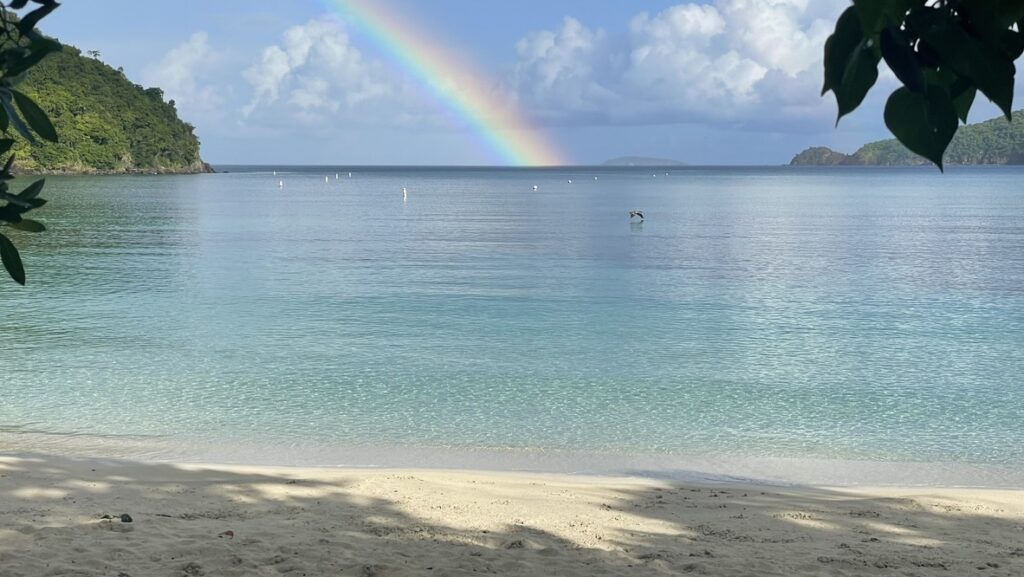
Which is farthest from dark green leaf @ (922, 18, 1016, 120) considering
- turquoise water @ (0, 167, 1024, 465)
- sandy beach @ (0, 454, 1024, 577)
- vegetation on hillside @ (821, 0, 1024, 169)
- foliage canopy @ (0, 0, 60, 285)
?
turquoise water @ (0, 167, 1024, 465)

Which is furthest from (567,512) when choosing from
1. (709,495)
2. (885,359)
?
(885,359)

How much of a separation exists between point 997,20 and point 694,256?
34037 mm

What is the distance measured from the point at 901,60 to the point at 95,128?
185m

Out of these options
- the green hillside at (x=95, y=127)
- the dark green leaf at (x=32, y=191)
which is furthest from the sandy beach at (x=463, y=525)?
the green hillside at (x=95, y=127)

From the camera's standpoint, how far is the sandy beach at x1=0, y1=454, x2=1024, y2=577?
6.31 meters

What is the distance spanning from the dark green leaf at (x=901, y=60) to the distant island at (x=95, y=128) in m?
163

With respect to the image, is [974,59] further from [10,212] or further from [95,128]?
[95,128]

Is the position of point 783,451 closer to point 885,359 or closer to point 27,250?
point 885,359

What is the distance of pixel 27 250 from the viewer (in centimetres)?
3419

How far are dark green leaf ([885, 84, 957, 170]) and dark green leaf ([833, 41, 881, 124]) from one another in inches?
1.8

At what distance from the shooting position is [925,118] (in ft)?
4.16

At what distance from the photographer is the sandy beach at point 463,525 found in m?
6.31

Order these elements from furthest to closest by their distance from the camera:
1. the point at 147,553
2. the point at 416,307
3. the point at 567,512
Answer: the point at 416,307, the point at 567,512, the point at 147,553

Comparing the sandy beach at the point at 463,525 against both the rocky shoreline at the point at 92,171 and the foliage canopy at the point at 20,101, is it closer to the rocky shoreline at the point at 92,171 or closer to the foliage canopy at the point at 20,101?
the foliage canopy at the point at 20,101
